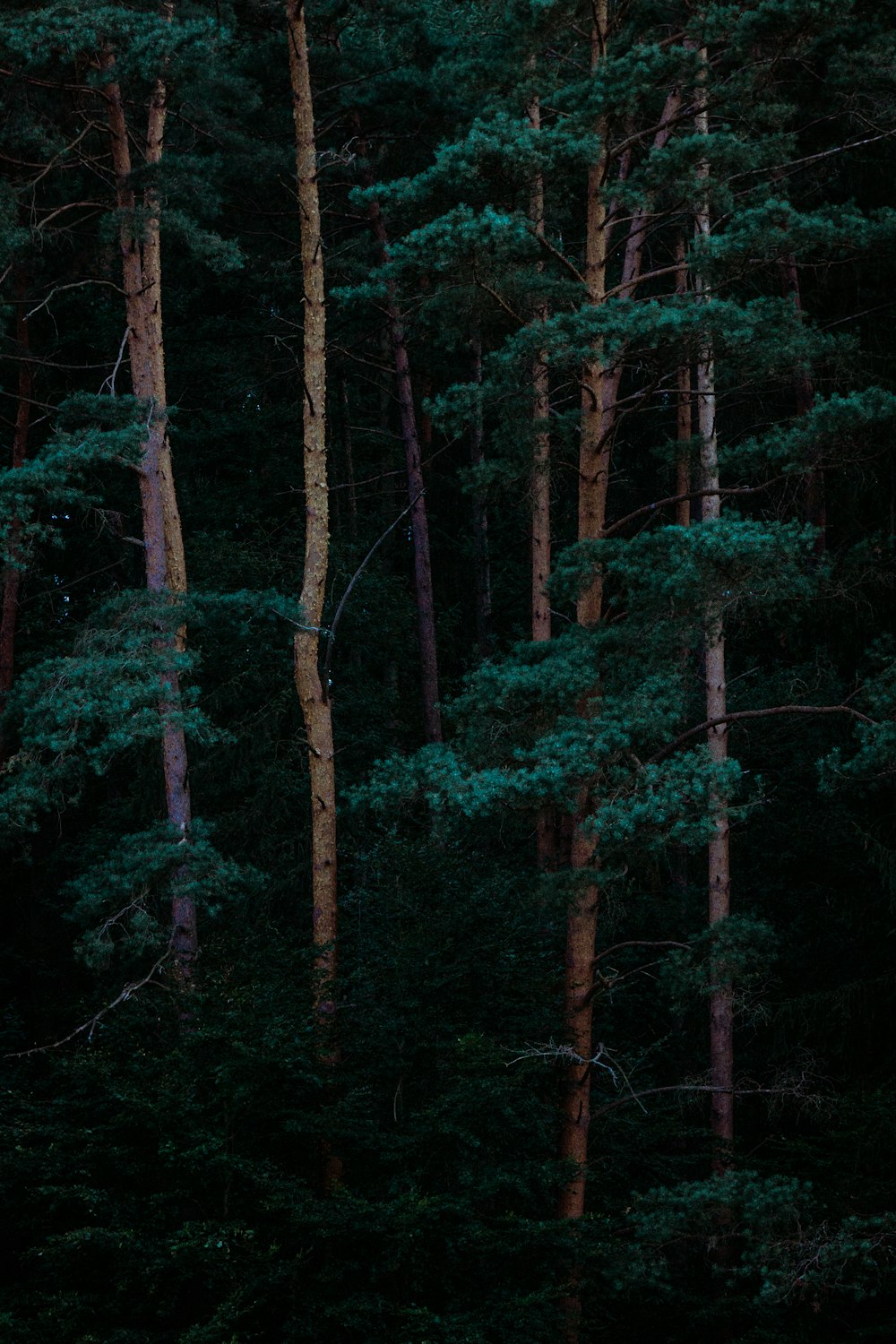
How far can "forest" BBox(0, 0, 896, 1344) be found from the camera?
9320mm

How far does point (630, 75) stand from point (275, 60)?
21.7 feet

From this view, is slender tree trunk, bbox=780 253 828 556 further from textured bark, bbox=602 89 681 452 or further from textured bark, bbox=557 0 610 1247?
textured bark, bbox=557 0 610 1247

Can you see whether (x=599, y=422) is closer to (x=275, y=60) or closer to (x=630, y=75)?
(x=630, y=75)

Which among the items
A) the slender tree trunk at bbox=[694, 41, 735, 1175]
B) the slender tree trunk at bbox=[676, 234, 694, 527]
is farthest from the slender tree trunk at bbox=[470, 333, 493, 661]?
the slender tree trunk at bbox=[694, 41, 735, 1175]

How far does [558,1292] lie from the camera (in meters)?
8.98

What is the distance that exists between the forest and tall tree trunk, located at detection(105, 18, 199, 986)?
0.05 meters

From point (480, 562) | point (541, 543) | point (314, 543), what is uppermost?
point (480, 562)

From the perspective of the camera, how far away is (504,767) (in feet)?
31.6

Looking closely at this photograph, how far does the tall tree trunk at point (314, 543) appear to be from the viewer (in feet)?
37.0

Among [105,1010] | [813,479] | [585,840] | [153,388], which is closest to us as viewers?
[585,840]

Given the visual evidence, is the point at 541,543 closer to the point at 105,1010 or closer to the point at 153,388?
the point at 153,388

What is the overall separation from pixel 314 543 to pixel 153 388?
233cm

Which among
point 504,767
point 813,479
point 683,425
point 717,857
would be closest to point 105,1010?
point 504,767

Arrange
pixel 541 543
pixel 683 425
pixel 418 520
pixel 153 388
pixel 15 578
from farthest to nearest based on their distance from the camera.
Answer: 1. pixel 418 520
2. pixel 15 578
3. pixel 683 425
4. pixel 541 543
5. pixel 153 388
